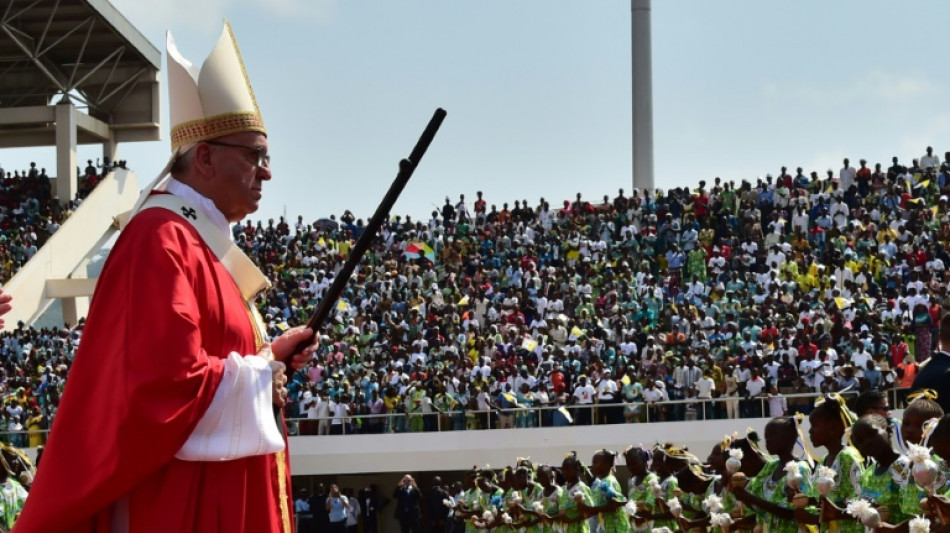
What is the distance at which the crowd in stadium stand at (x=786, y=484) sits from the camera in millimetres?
7250

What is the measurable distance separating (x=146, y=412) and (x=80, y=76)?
3664cm

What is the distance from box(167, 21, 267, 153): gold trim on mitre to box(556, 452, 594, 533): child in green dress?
1017 centimetres

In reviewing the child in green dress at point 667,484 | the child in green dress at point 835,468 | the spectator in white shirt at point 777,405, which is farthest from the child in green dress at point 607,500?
the spectator in white shirt at point 777,405

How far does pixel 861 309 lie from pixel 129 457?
20652mm

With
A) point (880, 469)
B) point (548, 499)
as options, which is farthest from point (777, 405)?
point (880, 469)

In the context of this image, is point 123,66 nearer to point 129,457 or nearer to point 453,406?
point 453,406

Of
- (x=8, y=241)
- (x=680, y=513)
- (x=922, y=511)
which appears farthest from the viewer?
(x=8, y=241)

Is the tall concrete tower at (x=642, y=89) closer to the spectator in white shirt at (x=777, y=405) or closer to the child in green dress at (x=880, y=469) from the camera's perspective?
the spectator in white shirt at (x=777, y=405)

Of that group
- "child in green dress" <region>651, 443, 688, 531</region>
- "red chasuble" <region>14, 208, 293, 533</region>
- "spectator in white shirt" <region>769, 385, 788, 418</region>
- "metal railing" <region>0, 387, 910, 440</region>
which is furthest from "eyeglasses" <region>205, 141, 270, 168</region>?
"spectator in white shirt" <region>769, 385, 788, 418</region>

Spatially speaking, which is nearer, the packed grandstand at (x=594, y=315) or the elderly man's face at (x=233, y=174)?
the elderly man's face at (x=233, y=174)

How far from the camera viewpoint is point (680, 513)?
11000 mm

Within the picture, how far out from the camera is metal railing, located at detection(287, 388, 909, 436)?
2117cm

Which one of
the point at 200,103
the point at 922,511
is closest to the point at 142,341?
the point at 200,103

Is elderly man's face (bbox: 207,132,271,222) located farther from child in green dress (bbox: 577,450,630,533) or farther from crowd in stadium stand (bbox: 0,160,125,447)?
crowd in stadium stand (bbox: 0,160,125,447)
